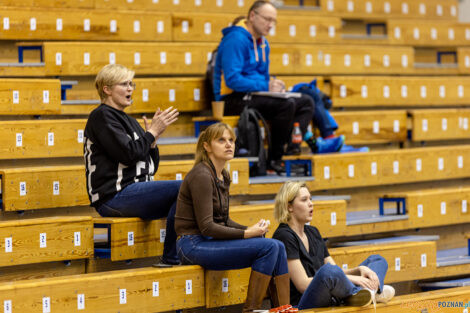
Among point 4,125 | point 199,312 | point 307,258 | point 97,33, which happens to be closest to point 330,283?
point 307,258

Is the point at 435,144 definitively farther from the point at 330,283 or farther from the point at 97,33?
the point at 330,283

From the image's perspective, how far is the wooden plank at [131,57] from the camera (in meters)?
4.54

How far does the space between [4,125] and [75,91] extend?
908 mm

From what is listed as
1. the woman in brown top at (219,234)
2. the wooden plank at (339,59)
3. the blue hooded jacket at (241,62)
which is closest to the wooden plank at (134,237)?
the woman in brown top at (219,234)

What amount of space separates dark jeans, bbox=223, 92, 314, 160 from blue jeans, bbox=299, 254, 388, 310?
4.84ft

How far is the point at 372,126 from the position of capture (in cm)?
505

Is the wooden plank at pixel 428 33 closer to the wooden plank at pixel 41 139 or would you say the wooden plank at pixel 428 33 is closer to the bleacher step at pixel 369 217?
the bleacher step at pixel 369 217

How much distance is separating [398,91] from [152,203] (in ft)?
9.04

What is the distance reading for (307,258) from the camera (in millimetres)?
3168

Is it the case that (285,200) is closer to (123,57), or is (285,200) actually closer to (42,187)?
(42,187)

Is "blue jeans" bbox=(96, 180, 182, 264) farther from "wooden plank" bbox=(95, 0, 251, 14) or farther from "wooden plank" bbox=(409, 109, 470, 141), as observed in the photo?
"wooden plank" bbox=(409, 109, 470, 141)

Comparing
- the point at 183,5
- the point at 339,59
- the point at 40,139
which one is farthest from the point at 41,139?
the point at 339,59

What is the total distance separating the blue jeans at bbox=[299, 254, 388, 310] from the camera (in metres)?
2.89

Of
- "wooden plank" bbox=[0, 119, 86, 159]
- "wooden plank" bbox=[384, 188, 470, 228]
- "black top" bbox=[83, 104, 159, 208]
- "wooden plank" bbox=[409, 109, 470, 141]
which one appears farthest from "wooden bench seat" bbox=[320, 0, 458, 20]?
"black top" bbox=[83, 104, 159, 208]
